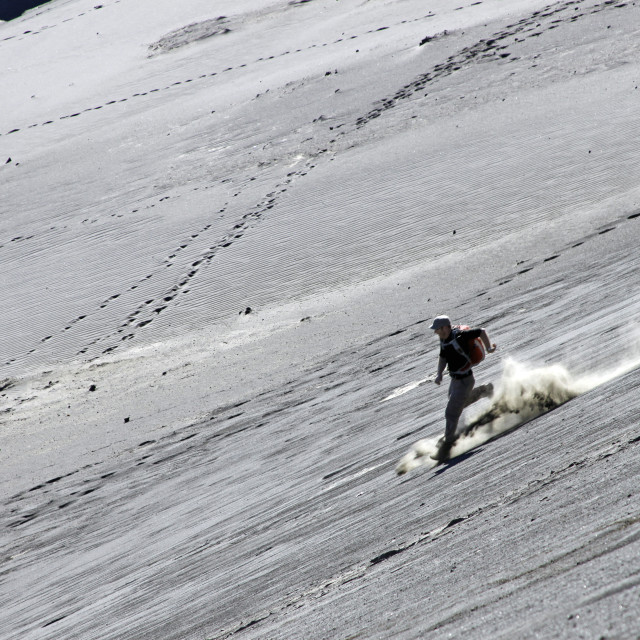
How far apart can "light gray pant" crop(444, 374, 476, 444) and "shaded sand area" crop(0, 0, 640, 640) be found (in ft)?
0.87

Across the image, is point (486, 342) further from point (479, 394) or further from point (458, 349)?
point (479, 394)

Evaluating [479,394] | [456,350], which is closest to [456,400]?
[479,394]

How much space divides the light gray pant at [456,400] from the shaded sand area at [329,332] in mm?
265

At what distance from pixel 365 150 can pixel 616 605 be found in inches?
1023

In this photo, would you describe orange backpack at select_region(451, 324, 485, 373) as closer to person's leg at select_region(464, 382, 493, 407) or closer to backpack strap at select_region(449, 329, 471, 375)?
backpack strap at select_region(449, 329, 471, 375)

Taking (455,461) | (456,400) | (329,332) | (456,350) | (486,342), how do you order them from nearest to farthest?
(455,461) → (486,342) → (456,400) → (456,350) → (329,332)

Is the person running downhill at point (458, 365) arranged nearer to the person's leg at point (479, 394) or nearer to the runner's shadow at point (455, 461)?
the person's leg at point (479, 394)

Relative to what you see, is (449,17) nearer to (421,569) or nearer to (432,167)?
(432,167)

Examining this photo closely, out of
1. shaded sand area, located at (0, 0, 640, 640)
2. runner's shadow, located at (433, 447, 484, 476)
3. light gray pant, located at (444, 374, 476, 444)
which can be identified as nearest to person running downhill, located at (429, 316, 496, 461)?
light gray pant, located at (444, 374, 476, 444)

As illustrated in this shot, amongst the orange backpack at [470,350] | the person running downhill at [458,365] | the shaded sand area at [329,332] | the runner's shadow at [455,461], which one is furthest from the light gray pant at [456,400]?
the runner's shadow at [455,461]

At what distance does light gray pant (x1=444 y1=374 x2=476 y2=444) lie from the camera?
24.6ft

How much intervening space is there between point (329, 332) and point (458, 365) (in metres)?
9.32

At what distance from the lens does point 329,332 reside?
16953 millimetres

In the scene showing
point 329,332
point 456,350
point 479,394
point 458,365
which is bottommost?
point 329,332
